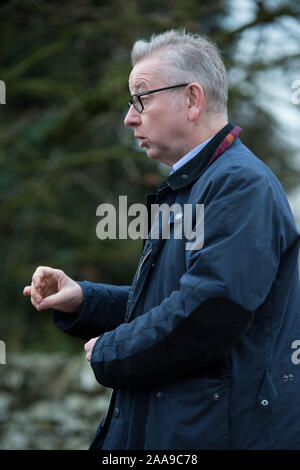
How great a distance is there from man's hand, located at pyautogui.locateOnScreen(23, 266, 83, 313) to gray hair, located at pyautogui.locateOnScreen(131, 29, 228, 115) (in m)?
0.79

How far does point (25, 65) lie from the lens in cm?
589

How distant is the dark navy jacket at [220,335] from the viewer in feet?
5.22

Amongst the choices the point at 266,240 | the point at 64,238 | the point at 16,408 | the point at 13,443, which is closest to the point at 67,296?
the point at 266,240

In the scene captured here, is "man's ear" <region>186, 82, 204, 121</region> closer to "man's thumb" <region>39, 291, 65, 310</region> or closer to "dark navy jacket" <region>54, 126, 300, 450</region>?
"dark navy jacket" <region>54, 126, 300, 450</region>

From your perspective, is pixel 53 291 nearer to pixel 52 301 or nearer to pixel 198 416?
pixel 52 301

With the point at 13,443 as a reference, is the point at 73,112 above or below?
above

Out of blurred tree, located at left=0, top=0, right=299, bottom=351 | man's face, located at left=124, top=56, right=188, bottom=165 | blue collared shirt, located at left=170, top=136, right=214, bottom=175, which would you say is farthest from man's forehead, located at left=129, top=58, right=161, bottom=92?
blurred tree, located at left=0, top=0, right=299, bottom=351

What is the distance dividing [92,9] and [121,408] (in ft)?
16.1

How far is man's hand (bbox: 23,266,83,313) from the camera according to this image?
2.08m

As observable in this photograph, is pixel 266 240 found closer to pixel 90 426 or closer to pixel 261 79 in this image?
pixel 90 426

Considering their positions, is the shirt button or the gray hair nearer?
the shirt button

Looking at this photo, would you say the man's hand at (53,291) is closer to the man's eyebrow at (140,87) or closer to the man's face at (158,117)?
the man's face at (158,117)

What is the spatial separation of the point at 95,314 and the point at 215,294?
806mm

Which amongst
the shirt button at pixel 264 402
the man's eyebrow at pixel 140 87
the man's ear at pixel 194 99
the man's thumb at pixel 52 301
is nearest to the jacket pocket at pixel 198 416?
the shirt button at pixel 264 402
